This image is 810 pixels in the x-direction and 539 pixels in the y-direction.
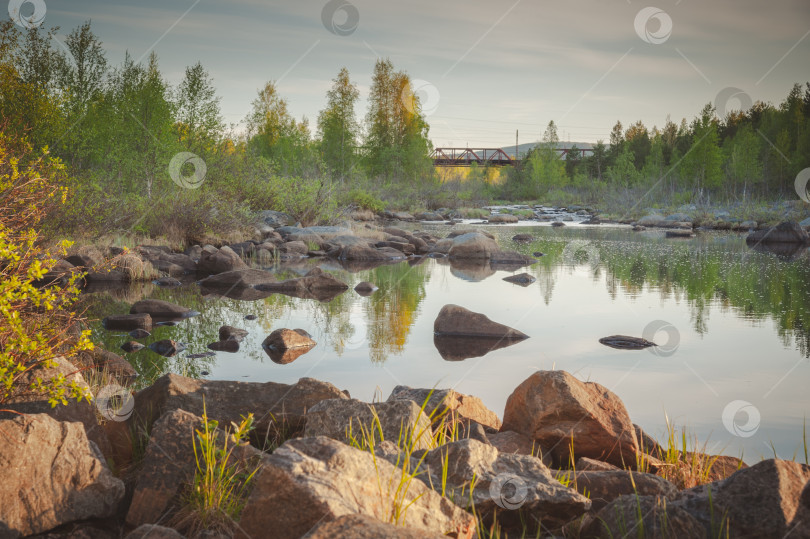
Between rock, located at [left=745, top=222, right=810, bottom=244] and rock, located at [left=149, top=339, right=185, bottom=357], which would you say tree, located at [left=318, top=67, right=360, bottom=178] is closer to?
rock, located at [left=745, top=222, right=810, bottom=244]

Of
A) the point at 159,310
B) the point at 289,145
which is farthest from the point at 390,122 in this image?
the point at 159,310

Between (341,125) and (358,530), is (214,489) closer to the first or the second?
(358,530)

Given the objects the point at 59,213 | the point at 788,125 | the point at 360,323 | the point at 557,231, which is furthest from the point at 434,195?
the point at 360,323

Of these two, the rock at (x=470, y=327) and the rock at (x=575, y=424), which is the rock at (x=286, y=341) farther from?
the rock at (x=575, y=424)

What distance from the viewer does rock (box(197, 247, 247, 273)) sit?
1784 centimetres

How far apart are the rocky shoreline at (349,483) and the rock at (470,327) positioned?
18.0ft

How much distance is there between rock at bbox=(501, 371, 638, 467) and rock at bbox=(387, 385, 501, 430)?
0.50 metres

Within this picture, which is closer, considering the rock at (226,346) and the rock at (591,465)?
the rock at (591,465)

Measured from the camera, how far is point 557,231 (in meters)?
35.4

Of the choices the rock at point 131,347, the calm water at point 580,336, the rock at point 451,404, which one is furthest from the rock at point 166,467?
the rock at point 131,347

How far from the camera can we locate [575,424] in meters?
5.41

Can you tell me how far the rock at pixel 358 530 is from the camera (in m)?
2.49

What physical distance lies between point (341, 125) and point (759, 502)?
48.2 m

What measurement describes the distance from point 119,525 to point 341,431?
4.75 feet
